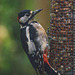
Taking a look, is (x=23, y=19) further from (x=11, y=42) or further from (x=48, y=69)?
(x=11, y=42)

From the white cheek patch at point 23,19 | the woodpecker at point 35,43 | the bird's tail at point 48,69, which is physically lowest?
the bird's tail at point 48,69

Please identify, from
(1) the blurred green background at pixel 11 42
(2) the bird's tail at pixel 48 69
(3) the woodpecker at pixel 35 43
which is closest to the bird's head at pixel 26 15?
(3) the woodpecker at pixel 35 43

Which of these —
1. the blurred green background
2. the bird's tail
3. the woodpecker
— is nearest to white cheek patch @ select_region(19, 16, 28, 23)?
the woodpecker

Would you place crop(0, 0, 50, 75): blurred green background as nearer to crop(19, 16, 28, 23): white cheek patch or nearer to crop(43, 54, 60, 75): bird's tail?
crop(19, 16, 28, 23): white cheek patch

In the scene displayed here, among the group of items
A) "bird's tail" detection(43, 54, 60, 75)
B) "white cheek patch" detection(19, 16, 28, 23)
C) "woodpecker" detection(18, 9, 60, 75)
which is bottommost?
"bird's tail" detection(43, 54, 60, 75)

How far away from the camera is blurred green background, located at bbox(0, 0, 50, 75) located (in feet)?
22.1

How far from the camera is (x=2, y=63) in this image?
681cm

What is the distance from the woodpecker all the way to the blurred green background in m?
2.01

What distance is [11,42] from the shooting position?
6820 mm

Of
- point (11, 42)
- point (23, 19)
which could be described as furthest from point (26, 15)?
point (11, 42)

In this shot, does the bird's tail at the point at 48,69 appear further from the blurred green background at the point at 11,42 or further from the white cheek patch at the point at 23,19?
the blurred green background at the point at 11,42

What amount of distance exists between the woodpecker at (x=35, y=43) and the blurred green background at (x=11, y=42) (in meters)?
2.01

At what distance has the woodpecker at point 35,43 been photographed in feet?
14.0

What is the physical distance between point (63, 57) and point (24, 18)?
97cm
